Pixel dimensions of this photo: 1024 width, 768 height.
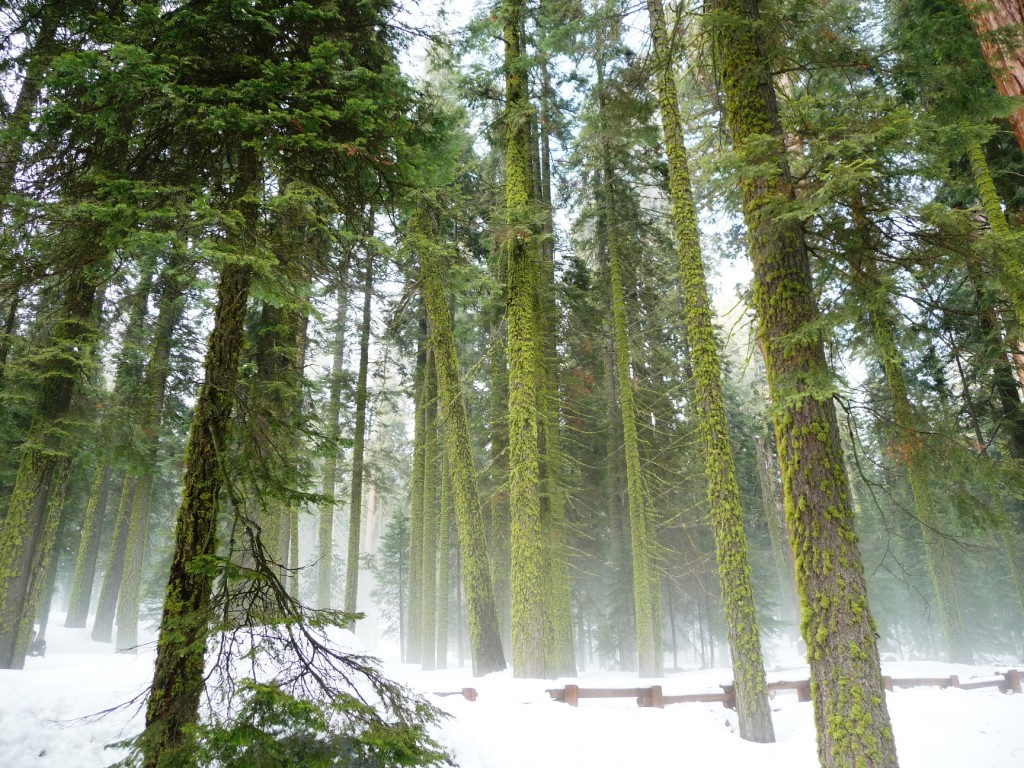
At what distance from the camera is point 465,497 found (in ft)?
35.2

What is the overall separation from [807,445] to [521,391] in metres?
5.47

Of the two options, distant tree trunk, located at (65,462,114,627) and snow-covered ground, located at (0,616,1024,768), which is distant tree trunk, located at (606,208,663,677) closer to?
snow-covered ground, located at (0,616,1024,768)

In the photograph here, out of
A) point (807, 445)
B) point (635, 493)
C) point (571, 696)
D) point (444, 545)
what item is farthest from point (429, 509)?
point (807, 445)

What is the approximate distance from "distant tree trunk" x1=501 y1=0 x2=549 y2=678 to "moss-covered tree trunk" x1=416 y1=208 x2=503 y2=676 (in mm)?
1035

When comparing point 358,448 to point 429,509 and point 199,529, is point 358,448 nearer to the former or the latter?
point 429,509

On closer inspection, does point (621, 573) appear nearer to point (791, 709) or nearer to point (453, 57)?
point (791, 709)

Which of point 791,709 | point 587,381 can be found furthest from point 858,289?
point 587,381

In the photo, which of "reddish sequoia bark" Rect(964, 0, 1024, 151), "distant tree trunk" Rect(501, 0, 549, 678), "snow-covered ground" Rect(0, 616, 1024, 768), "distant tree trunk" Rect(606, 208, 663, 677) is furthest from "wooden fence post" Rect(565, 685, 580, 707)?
"reddish sequoia bark" Rect(964, 0, 1024, 151)

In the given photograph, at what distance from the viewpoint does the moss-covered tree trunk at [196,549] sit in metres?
3.28

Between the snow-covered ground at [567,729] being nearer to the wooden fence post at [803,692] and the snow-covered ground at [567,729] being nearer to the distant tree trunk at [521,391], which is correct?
the wooden fence post at [803,692]

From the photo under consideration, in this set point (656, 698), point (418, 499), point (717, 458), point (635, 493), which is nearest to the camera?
point (717, 458)

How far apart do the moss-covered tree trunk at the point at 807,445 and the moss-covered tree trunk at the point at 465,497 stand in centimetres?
570

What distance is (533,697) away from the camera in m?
7.68

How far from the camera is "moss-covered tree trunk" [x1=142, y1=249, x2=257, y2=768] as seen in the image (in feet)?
10.8
